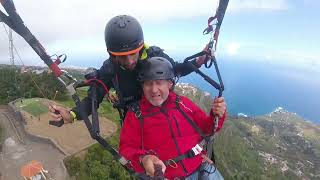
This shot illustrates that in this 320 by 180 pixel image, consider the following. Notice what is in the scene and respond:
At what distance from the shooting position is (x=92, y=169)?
2222 cm

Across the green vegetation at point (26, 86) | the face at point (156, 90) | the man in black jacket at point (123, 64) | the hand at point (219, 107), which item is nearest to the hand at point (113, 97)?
the man in black jacket at point (123, 64)

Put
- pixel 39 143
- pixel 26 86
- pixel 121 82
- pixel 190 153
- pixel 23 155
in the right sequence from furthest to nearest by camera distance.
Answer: pixel 26 86 → pixel 39 143 → pixel 23 155 → pixel 121 82 → pixel 190 153

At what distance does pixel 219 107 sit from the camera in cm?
543

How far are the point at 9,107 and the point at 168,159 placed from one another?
29881 millimetres

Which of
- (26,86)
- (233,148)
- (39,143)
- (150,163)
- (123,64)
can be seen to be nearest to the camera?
(150,163)

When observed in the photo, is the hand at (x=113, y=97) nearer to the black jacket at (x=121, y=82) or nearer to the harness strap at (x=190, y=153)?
the black jacket at (x=121, y=82)

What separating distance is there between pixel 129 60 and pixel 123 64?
0.16 m

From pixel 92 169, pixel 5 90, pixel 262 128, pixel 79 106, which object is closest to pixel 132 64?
pixel 79 106

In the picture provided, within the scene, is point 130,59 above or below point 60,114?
above

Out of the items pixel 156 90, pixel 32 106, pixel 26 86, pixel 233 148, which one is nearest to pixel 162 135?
pixel 156 90

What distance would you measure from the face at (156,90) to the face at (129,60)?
416 millimetres

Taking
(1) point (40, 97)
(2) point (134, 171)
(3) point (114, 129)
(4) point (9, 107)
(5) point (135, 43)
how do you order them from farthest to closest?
(1) point (40, 97)
(4) point (9, 107)
(3) point (114, 129)
(5) point (135, 43)
(2) point (134, 171)

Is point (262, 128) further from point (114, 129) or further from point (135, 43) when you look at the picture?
point (135, 43)

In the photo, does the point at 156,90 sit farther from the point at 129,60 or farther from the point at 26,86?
the point at 26,86
